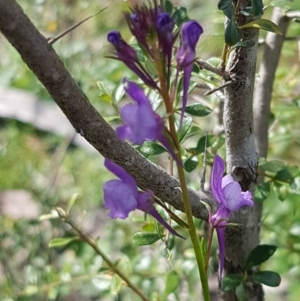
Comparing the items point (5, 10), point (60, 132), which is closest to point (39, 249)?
point (60, 132)

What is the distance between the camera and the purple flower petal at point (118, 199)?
1.80 feet

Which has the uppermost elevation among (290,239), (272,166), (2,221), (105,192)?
(105,192)

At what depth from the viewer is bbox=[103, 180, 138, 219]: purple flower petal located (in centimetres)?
55

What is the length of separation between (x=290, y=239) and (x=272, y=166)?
470 millimetres

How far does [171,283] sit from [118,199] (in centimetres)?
59

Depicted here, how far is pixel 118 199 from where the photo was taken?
0.55 meters

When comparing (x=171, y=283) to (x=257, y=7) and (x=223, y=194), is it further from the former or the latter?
(x=257, y=7)

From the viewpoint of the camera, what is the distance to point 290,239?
137cm

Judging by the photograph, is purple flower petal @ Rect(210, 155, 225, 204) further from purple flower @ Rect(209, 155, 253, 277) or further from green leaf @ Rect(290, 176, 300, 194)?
green leaf @ Rect(290, 176, 300, 194)

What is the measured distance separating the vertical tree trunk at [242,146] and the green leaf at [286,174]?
0.10 metres

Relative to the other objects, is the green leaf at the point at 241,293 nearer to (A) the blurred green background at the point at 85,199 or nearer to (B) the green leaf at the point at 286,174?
(A) the blurred green background at the point at 85,199

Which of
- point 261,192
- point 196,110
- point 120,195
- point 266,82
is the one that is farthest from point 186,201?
point 266,82

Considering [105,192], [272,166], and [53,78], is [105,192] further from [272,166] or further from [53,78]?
[272,166]

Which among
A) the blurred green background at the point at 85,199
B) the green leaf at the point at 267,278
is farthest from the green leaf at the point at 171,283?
the green leaf at the point at 267,278
